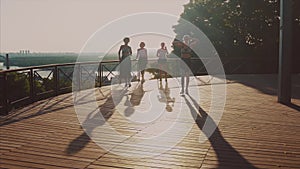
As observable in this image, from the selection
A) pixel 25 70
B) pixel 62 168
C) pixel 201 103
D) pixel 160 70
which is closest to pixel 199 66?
pixel 160 70

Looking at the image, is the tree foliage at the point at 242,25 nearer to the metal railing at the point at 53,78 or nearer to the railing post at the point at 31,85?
the metal railing at the point at 53,78

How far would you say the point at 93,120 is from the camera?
21.0 ft

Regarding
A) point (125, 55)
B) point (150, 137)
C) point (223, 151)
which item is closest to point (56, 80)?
point (125, 55)

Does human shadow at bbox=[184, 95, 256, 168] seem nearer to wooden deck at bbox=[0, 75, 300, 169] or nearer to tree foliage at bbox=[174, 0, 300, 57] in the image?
wooden deck at bbox=[0, 75, 300, 169]

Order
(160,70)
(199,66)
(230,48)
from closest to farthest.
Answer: (160,70)
(199,66)
(230,48)

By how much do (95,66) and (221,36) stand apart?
16276 millimetres

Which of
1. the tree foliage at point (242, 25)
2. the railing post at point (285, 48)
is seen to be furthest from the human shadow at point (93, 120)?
the tree foliage at point (242, 25)

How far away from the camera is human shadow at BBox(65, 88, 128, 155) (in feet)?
15.2

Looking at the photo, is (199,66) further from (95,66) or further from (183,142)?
(183,142)

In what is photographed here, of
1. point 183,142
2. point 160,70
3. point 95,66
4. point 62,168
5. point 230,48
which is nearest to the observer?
point 62,168

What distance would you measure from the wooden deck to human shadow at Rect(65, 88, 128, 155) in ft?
0.04

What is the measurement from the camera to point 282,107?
8055mm

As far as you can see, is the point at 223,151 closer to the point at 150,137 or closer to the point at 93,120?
the point at 150,137

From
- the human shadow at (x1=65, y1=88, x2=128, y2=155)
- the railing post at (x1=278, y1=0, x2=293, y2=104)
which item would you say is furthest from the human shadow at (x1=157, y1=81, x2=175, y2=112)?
the railing post at (x1=278, y1=0, x2=293, y2=104)
